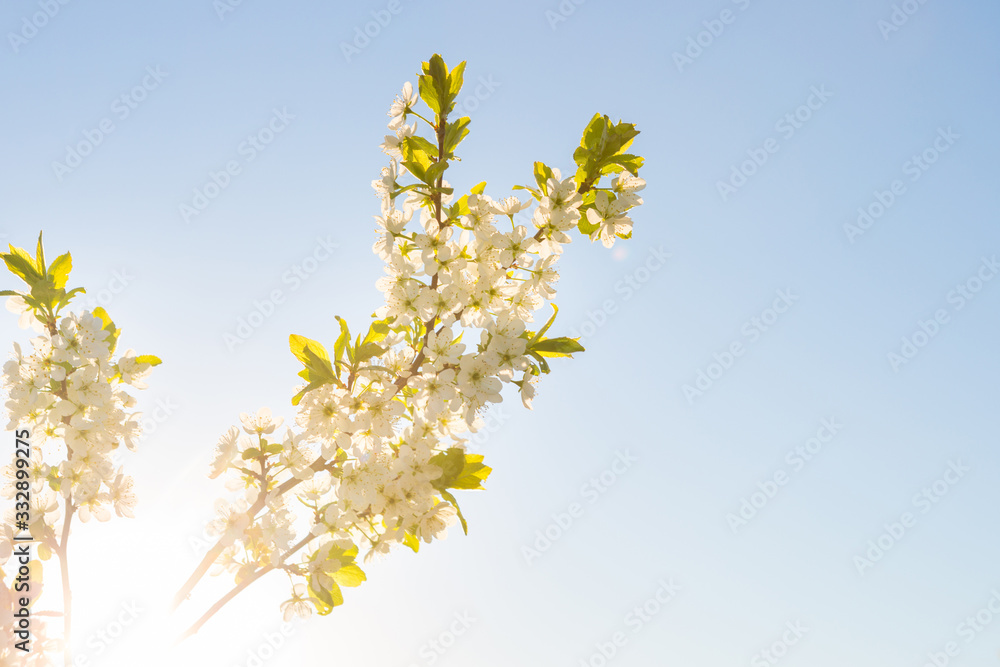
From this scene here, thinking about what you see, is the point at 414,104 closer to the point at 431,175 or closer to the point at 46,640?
the point at 431,175

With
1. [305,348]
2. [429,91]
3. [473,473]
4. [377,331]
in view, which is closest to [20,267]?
[305,348]

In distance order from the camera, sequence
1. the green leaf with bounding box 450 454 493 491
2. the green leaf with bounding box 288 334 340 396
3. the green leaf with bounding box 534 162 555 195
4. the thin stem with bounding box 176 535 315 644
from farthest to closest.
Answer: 1. the green leaf with bounding box 534 162 555 195
2. the green leaf with bounding box 450 454 493 491
3. the green leaf with bounding box 288 334 340 396
4. the thin stem with bounding box 176 535 315 644

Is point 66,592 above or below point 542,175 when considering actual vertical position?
below

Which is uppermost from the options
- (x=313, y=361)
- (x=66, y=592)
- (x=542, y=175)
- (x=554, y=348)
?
(x=542, y=175)

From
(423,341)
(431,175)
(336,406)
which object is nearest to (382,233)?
(431,175)

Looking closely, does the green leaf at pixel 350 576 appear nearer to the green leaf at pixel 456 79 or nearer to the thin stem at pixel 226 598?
the thin stem at pixel 226 598

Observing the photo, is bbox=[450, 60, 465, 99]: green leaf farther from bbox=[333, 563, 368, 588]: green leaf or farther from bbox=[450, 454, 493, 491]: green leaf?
bbox=[333, 563, 368, 588]: green leaf

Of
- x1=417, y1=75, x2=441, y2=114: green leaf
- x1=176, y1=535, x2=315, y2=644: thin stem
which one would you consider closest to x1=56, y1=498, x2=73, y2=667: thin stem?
x1=176, y1=535, x2=315, y2=644: thin stem

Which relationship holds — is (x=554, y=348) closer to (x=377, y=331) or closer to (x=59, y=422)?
(x=377, y=331)
